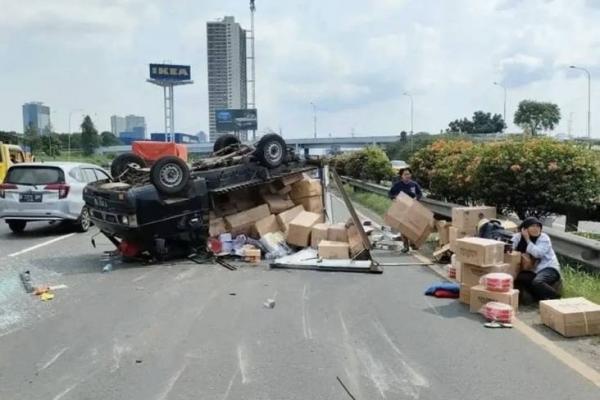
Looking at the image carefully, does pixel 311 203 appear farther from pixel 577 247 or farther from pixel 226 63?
pixel 226 63

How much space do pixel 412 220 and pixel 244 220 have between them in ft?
9.84

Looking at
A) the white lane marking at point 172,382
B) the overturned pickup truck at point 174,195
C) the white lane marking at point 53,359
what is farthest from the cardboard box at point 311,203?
the white lane marking at point 172,382

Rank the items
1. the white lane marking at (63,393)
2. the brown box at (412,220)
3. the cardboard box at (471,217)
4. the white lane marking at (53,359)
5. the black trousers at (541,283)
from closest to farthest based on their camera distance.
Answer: the white lane marking at (63,393) → the white lane marking at (53,359) → the black trousers at (541,283) → the cardboard box at (471,217) → the brown box at (412,220)

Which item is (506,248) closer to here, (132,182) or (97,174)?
(132,182)

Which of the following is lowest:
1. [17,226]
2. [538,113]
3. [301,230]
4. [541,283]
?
[17,226]

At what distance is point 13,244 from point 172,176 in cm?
468

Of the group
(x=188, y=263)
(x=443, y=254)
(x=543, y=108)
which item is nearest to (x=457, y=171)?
(x=443, y=254)

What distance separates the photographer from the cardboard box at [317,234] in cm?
1118

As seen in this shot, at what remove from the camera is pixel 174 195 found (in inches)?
419

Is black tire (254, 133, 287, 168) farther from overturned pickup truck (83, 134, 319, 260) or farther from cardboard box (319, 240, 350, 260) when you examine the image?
cardboard box (319, 240, 350, 260)

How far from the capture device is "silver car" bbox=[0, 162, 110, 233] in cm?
1431

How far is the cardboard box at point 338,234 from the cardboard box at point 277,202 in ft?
4.82

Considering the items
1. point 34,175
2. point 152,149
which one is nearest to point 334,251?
point 34,175

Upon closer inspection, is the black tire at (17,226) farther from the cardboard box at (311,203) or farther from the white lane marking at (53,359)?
the white lane marking at (53,359)
